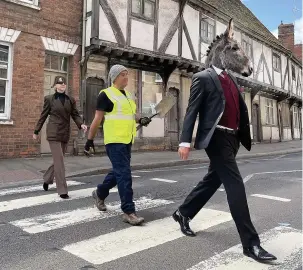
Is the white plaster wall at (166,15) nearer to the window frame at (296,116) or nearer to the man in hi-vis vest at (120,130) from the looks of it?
the man in hi-vis vest at (120,130)

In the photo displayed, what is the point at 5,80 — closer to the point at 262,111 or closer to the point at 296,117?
the point at 262,111

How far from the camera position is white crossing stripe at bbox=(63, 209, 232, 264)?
3.20 m

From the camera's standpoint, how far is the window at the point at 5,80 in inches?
406

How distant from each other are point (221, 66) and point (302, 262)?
6.63ft

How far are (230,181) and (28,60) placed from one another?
9156mm

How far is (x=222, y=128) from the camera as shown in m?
3.34

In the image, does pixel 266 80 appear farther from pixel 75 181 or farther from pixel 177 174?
pixel 75 181

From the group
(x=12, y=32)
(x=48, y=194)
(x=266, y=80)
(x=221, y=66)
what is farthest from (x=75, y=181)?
(x=266, y=80)

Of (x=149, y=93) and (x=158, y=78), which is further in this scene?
(x=158, y=78)

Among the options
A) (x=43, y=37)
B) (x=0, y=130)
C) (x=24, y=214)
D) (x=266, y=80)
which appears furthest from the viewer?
(x=266, y=80)

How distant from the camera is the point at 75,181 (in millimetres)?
7391

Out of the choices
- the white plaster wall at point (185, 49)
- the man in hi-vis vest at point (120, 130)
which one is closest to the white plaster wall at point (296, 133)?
the white plaster wall at point (185, 49)

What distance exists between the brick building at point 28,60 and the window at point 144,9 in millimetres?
2648

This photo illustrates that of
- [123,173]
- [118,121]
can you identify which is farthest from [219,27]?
[123,173]
